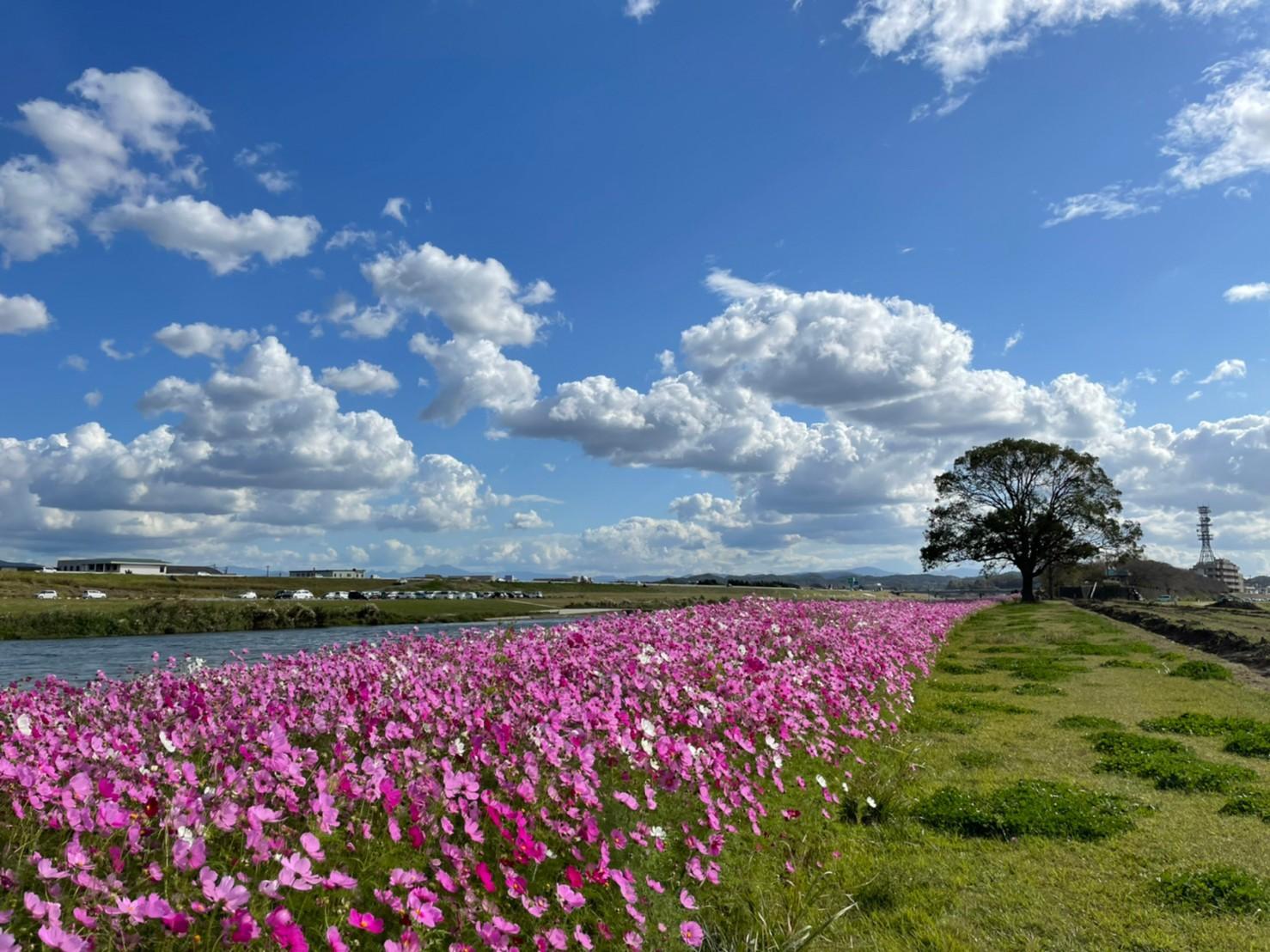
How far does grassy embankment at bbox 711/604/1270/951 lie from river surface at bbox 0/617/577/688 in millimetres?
12069

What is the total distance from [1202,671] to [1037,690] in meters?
5.02

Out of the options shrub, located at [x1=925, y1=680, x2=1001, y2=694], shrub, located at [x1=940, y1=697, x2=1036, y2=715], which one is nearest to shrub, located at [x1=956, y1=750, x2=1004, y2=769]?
shrub, located at [x1=940, y1=697, x2=1036, y2=715]

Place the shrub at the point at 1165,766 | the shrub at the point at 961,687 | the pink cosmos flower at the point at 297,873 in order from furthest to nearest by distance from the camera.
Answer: the shrub at the point at 961,687
the shrub at the point at 1165,766
the pink cosmos flower at the point at 297,873

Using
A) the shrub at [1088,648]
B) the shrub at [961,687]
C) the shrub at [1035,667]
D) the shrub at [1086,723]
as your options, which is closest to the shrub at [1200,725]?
the shrub at [1086,723]

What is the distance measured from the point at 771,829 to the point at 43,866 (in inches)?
193

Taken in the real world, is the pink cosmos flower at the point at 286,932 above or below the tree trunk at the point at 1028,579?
above

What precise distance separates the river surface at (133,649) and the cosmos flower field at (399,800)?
1137cm

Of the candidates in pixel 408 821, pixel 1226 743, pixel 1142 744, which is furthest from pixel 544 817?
pixel 1226 743

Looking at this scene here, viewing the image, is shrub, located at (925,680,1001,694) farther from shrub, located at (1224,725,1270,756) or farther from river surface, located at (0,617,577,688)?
river surface, located at (0,617,577,688)

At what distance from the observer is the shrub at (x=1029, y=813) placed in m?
6.99

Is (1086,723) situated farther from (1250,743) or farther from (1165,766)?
(1165,766)

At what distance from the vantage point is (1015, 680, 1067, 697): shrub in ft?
50.0

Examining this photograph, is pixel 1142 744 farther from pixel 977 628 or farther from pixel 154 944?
pixel 977 628

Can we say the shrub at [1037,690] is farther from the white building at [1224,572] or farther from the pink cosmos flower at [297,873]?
the white building at [1224,572]
